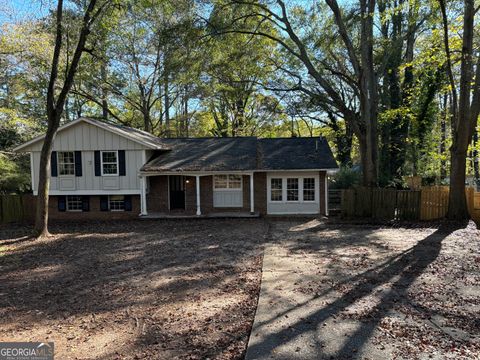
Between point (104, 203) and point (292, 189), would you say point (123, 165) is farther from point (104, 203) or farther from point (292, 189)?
point (292, 189)

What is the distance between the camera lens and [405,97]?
26.7 metres

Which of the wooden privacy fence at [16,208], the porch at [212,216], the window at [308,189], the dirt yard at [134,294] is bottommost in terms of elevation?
the dirt yard at [134,294]

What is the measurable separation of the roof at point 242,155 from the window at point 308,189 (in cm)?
93

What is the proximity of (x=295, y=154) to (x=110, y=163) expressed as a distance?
9.67m

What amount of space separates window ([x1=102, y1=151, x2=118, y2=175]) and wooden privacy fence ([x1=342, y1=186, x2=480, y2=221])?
1142cm

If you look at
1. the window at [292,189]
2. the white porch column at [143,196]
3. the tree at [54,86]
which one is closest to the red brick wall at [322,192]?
the window at [292,189]

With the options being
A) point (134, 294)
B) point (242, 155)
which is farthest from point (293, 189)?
point (134, 294)

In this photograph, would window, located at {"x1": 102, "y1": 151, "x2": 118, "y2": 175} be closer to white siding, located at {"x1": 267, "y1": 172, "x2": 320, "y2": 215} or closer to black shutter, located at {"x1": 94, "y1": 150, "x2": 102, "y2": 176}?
black shutter, located at {"x1": 94, "y1": 150, "x2": 102, "y2": 176}

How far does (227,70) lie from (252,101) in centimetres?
1490

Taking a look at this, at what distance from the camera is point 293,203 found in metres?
17.7

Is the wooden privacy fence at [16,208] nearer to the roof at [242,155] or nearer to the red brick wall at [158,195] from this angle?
the red brick wall at [158,195]

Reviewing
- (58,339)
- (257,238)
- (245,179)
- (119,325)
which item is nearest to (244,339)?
(119,325)

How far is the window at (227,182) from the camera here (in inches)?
716

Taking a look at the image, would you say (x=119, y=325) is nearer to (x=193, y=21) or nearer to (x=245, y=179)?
(x=245, y=179)
